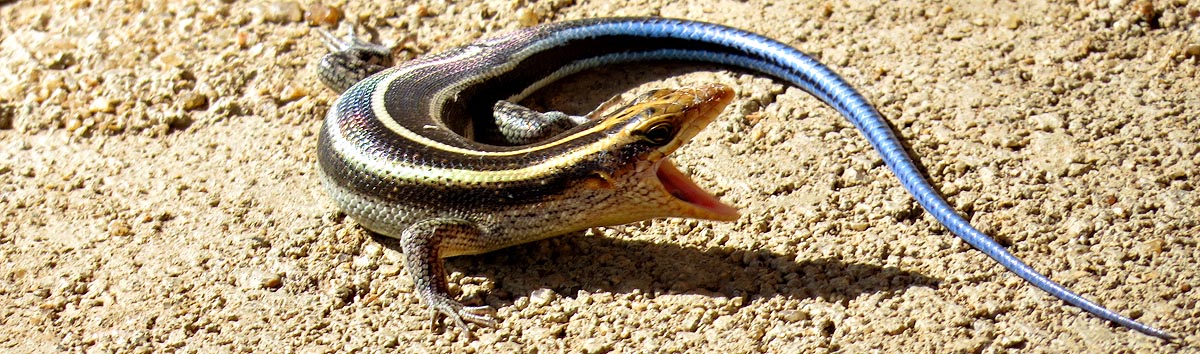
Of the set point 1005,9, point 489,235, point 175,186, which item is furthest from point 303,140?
point 1005,9

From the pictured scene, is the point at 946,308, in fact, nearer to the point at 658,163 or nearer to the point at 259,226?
the point at 658,163

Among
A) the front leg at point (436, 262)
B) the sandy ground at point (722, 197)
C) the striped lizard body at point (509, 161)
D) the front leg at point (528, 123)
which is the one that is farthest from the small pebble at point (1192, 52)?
the front leg at point (436, 262)

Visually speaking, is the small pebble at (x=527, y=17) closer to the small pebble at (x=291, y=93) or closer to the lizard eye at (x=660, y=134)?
the small pebble at (x=291, y=93)

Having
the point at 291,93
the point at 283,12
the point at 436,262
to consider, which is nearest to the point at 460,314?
the point at 436,262

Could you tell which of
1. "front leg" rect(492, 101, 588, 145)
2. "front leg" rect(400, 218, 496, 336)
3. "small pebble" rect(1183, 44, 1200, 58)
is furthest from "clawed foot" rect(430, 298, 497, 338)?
"small pebble" rect(1183, 44, 1200, 58)

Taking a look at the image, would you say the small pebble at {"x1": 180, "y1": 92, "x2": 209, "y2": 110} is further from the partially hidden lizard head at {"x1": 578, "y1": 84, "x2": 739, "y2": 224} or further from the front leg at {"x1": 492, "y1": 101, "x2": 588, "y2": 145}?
the partially hidden lizard head at {"x1": 578, "y1": 84, "x2": 739, "y2": 224}

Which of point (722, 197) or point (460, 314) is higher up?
point (722, 197)

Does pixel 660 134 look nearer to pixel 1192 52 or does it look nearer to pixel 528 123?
pixel 528 123

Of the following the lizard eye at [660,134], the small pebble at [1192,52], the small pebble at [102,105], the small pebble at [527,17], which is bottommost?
the small pebble at [102,105]

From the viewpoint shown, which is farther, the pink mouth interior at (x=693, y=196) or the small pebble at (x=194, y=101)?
the small pebble at (x=194, y=101)
